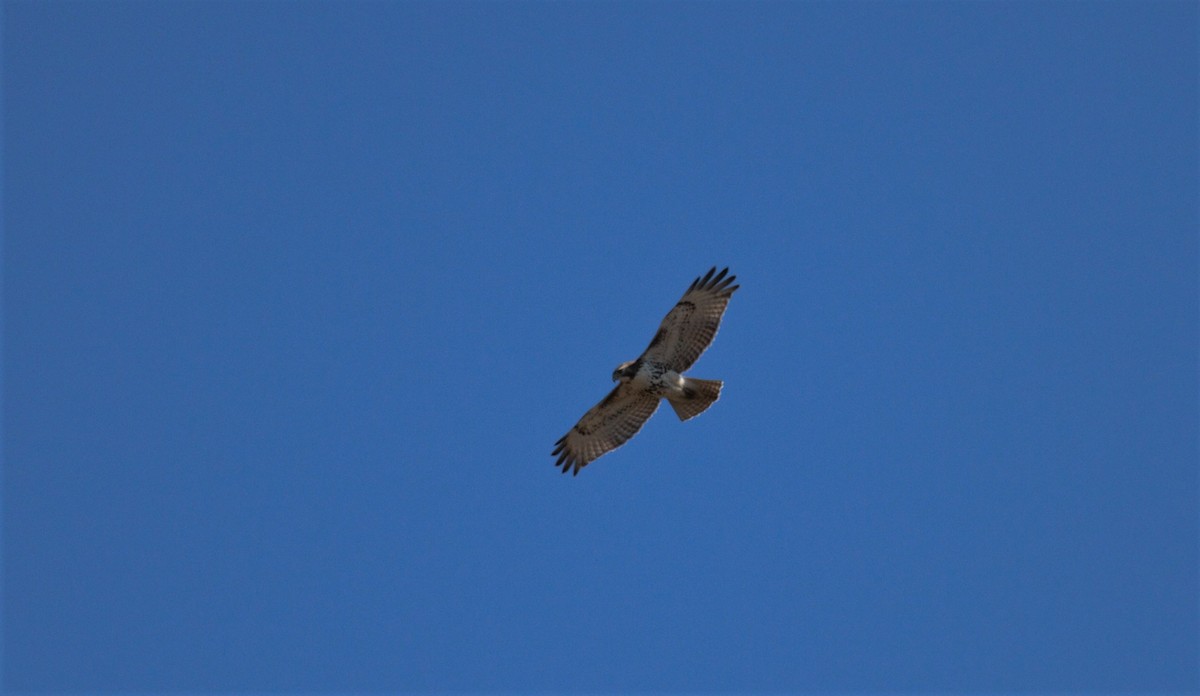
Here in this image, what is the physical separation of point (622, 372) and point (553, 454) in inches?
61.4

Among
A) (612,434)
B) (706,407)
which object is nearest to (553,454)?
(612,434)

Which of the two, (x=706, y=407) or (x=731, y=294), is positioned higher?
(x=731, y=294)

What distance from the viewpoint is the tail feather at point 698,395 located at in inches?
594

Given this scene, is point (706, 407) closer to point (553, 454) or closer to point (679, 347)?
point (679, 347)

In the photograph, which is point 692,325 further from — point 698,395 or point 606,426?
point 606,426

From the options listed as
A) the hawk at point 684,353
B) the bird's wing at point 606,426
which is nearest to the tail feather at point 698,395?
the hawk at point 684,353

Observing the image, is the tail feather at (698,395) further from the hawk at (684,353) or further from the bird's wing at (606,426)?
the bird's wing at (606,426)

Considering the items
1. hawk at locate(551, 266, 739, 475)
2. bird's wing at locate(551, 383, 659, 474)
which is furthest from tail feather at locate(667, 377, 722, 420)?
bird's wing at locate(551, 383, 659, 474)

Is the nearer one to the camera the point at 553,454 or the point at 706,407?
the point at 706,407

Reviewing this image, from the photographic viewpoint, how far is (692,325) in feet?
49.9

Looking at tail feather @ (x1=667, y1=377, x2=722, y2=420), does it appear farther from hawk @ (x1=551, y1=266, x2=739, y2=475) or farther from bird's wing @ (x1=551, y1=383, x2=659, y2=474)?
bird's wing @ (x1=551, y1=383, x2=659, y2=474)

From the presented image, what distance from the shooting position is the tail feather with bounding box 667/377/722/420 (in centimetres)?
1509

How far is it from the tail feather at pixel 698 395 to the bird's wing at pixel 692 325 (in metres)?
0.24

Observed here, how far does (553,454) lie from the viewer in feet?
53.5
